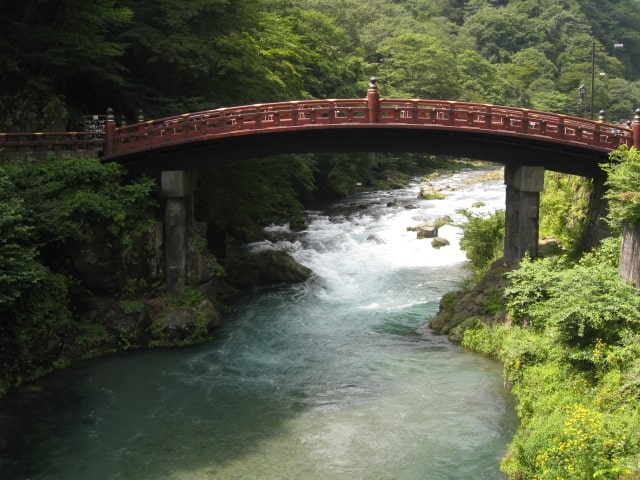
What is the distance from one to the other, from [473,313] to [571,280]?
644 centimetres

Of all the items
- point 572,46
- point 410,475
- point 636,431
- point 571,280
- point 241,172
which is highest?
point 572,46

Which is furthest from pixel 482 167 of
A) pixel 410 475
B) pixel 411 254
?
pixel 410 475

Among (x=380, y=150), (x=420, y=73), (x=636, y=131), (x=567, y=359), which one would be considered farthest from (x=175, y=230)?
(x=420, y=73)

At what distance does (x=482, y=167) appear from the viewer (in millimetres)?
74312

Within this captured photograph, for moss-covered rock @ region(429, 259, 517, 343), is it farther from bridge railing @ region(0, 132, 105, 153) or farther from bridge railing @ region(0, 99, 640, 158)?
bridge railing @ region(0, 132, 105, 153)

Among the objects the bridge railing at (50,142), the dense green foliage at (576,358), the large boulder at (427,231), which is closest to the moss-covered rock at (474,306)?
the dense green foliage at (576,358)

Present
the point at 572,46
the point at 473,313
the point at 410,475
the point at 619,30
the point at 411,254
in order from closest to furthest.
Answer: the point at 410,475, the point at 473,313, the point at 411,254, the point at 572,46, the point at 619,30

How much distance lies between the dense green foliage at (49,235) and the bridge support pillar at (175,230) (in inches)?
28.0

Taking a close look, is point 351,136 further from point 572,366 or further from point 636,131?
point 572,366

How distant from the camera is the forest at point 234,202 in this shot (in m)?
17.4

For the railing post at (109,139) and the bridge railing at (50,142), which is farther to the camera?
the railing post at (109,139)

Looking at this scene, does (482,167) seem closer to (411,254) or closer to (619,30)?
(411,254)

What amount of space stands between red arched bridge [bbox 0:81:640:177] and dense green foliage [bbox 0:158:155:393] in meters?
1.39

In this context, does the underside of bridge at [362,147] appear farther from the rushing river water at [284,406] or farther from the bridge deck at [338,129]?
the rushing river water at [284,406]
